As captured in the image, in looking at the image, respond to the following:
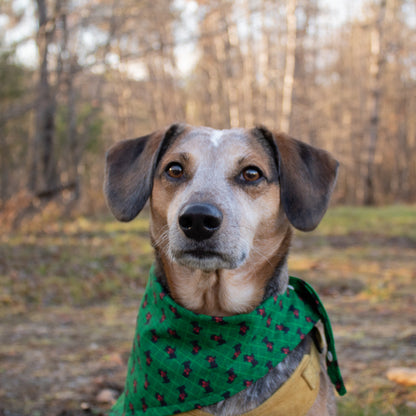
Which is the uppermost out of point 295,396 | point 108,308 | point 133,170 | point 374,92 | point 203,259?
point 374,92

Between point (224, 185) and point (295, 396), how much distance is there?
3.98ft

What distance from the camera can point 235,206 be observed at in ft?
9.10

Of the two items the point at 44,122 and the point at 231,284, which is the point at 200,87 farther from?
the point at 231,284

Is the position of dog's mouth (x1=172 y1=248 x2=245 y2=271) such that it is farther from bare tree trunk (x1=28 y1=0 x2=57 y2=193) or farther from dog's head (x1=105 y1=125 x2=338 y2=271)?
bare tree trunk (x1=28 y1=0 x2=57 y2=193)

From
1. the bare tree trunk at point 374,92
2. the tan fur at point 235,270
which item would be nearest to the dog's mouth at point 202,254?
the tan fur at point 235,270

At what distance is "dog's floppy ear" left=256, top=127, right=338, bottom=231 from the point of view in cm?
287

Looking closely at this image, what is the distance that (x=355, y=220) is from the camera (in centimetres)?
1508

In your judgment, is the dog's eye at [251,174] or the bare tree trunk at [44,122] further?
the bare tree trunk at [44,122]

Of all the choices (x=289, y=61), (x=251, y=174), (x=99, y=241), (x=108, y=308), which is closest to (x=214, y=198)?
(x=251, y=174)

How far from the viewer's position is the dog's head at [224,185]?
2.64 meters

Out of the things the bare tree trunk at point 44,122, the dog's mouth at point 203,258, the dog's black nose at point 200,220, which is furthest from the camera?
the bare tree trunk at point 44,122

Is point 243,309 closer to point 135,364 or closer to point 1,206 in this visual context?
point 135,364

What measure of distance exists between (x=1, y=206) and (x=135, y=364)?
878cm

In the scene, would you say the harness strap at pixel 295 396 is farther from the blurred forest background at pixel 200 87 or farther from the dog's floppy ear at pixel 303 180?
the blurred forest background at pixel 200 87
